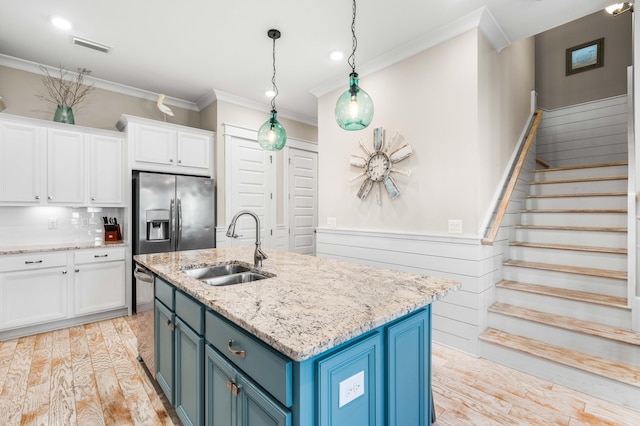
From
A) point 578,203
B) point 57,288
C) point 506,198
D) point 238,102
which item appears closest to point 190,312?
point 57,288

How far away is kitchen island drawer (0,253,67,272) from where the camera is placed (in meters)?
2.91

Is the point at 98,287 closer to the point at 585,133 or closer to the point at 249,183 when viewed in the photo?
the point at 249,183

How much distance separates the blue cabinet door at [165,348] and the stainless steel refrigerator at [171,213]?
1515 millimetres

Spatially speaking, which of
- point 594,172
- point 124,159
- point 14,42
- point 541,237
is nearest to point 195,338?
point 124,159

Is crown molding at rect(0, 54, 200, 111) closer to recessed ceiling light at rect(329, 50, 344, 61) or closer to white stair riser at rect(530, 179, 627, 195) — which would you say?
recessed ceiling light at rect(329, 50, 344, 61)

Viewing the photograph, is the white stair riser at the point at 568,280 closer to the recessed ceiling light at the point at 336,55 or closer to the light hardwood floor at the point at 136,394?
the light hardwood floor at the point at 136,394

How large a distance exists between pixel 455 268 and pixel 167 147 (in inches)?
141

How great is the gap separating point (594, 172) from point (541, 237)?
4.00ft

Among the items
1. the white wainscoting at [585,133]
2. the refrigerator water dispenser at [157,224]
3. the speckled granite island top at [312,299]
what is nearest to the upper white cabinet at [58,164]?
the refrigerator water dispenser at [157,224]

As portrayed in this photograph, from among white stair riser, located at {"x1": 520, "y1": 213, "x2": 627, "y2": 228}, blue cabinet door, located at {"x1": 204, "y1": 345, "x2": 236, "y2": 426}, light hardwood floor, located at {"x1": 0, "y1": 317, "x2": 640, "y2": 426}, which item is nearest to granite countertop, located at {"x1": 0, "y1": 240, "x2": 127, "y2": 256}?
light hardwood floor, located at {"x1": 0, "y1": 317, "x2": 640, "y2": 426}

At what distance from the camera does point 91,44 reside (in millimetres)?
3006

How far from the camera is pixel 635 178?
7.32ft

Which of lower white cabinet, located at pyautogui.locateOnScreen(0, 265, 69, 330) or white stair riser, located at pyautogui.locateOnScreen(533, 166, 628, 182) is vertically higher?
white stair riser, located at pyautogui.locateOnScreen(533, 166, 628, 182)

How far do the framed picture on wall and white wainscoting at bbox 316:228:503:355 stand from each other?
3487mm
